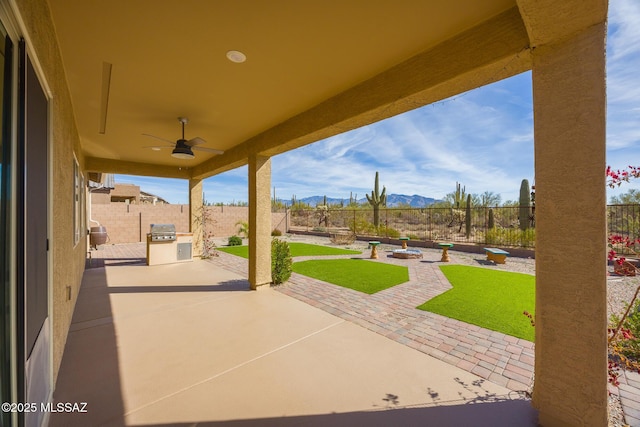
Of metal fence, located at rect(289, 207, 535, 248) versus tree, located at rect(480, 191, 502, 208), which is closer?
metal fence, located at rect(289, 207, 535, 248)

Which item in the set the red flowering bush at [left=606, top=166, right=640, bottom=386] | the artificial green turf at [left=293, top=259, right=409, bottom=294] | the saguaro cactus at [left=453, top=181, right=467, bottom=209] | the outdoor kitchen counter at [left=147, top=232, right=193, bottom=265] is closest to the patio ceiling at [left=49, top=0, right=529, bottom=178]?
the red flowering bush at [left=606, top=166, right=640, bottom=386]

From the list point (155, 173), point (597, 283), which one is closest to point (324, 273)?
point (597, 283)

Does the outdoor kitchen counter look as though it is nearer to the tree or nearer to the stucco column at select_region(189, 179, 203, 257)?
the stucco column at select_region(189, 179, 203, 257)

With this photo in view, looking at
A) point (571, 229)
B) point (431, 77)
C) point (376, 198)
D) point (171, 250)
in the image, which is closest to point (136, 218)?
point (171, 250)

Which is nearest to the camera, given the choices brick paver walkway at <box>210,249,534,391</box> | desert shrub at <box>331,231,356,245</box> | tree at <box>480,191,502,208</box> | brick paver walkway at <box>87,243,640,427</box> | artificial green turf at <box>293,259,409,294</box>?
brick paver walkway at <box>87,243,640,427</box>

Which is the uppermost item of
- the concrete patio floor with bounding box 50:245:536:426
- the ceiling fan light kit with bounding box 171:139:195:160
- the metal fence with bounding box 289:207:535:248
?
the ceiling fan light kit with bounding box 171:139:195:160

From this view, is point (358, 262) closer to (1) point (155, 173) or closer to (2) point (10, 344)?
(1) point (155, 173)

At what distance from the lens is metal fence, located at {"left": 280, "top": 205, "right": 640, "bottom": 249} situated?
8492mm

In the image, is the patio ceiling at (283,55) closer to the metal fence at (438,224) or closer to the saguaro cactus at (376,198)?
the metal fence at (438,224)

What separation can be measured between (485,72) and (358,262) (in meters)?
6.55

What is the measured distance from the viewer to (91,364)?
8.54 feet

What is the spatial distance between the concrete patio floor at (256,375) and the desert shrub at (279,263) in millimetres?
1497

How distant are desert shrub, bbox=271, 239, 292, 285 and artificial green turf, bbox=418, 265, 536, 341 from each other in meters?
2.84

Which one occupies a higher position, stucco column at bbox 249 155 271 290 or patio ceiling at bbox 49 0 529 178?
patio ceiling at bbox 49 0 529 178
